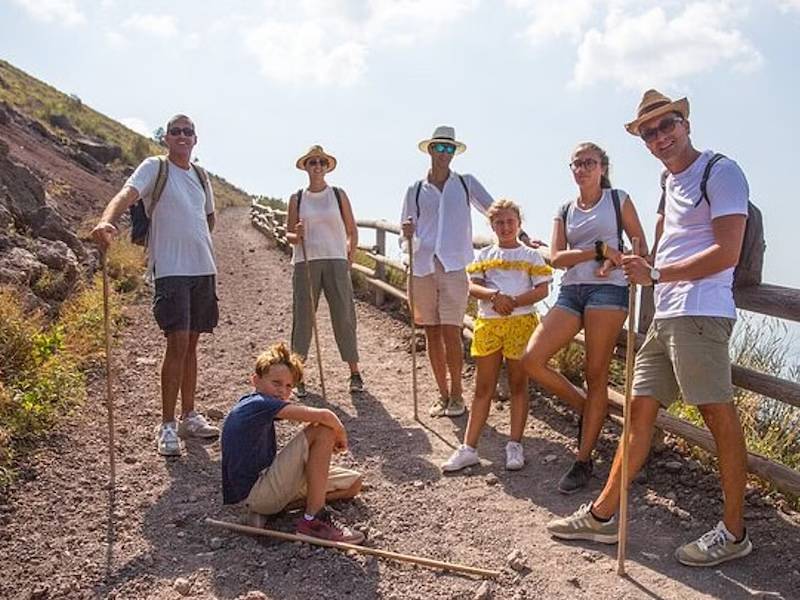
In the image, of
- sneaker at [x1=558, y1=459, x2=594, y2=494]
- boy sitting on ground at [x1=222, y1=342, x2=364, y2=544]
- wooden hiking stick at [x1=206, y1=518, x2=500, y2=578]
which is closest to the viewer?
wooden hiking stick at [x1=206, y1=518, x2=500, y2=578]

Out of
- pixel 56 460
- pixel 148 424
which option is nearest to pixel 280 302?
pixel 148 424

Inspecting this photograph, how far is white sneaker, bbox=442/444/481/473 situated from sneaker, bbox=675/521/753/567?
4.73 ft

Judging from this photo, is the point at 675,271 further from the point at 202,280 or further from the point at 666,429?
the point at 202,280

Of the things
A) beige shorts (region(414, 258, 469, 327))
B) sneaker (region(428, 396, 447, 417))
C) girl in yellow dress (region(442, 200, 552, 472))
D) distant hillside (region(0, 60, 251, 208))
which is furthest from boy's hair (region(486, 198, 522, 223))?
distant hillside (region(0, 60, 251, 208))

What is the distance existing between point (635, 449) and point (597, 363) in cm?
76

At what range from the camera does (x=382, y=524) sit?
384cm

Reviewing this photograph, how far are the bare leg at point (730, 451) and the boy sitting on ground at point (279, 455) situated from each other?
1711 millimetres

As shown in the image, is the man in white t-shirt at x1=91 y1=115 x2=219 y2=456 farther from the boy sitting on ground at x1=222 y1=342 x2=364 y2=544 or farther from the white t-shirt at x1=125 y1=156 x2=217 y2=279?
the boy sitting on ground at x1=222 y1=342 x2=364 y2=544

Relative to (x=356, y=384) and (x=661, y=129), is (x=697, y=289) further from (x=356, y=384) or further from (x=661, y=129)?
(x=356, y=384)

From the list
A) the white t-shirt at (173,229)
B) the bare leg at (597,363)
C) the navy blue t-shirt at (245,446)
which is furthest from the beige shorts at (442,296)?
the navy blue t-shirt at (245,446)

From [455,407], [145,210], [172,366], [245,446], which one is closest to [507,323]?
[455,407]

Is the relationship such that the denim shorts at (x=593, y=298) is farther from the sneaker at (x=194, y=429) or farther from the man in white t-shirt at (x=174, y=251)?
the sneaker at (x=194, y=429)

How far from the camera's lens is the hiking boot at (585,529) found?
351 cm

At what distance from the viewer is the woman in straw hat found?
589 centimetres
